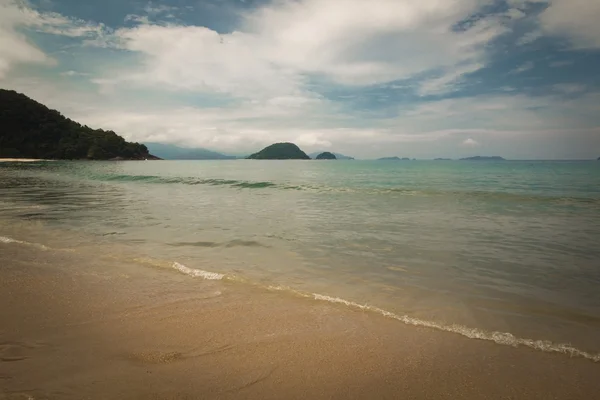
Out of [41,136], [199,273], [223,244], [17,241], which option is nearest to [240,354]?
[199,273]

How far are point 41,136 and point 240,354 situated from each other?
184 meters

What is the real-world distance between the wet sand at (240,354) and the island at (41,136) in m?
174

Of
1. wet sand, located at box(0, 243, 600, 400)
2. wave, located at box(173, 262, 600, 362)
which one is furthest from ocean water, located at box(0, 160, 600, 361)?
wet sand, located at box(0, 243, 600, 400)

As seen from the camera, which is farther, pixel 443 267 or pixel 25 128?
pixel 25 128

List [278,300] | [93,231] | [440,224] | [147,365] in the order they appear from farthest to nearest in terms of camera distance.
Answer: [440,224]
[93,231]
[278,300]
[147,365]

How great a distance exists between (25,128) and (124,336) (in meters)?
186

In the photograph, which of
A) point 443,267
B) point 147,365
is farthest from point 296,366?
point 443,267

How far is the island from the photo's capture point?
13338cm

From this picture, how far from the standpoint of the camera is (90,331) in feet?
13.7

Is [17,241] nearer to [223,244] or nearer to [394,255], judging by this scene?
[223,244]

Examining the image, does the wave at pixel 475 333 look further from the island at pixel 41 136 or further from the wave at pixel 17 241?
the island at pixel 41 136

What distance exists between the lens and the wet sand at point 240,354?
122 inches

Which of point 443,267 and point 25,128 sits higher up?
point 25,128

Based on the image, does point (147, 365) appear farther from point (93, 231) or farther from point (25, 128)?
point (25, 128)
